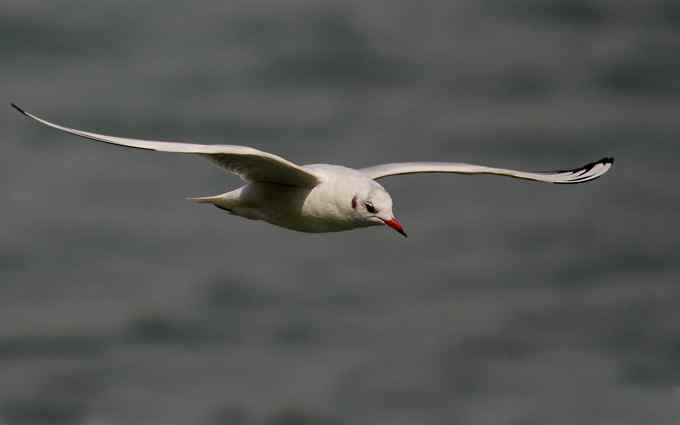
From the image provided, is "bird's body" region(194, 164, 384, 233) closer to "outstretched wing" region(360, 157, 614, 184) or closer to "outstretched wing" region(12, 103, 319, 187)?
"outstretched wing" region(12, 103, 319, 187)

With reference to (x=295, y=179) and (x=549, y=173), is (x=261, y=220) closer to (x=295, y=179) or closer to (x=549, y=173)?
(x=295, y=179)

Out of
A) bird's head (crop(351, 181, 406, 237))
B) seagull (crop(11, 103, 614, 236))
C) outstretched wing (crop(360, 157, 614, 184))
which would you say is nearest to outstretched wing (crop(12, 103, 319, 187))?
seagull (crop(11, 103, 614, 236))

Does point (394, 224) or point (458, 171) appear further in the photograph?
point (458, 171)

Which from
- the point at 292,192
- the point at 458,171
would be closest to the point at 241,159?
the point at 292,192

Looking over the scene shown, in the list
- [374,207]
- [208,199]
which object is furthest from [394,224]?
[208,199]

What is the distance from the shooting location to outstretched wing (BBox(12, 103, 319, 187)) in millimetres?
21781

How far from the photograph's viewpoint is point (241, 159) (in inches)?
936

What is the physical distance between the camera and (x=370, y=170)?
91.0ft

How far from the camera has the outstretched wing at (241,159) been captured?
21781mm

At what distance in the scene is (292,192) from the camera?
81.3 ft

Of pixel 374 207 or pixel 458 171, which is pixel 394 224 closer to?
pixel 374 207

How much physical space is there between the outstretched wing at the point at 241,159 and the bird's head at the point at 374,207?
1029mm

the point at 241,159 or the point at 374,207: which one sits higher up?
the point at 241,159

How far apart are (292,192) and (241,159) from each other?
1.41 metres
